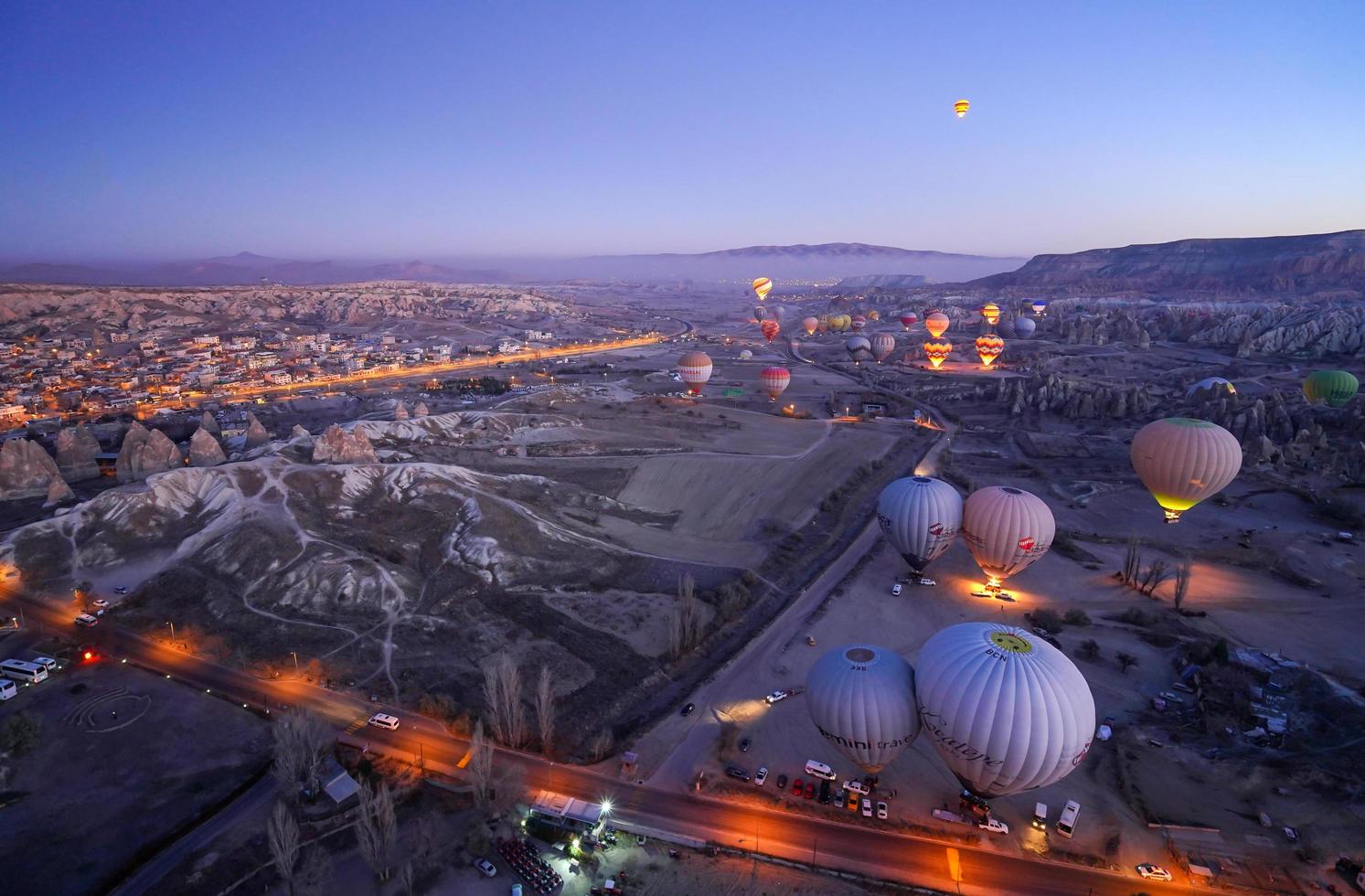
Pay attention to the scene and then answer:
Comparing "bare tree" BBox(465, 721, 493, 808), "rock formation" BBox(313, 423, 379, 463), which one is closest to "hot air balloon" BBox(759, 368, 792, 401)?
"rock formation" BBox(313, 423, 379, 463)

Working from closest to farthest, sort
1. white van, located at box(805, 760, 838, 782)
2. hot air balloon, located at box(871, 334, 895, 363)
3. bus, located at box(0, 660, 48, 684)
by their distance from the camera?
white van, located at box(805, 760, 838, 782)
bus, located at box(0, 660, 48, 684)
hot air balloon, located at box(871, 334, 895, 363)

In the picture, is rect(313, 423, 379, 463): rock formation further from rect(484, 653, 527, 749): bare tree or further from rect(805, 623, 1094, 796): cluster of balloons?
rect(805, 623, 1094, 796): cluster of balloons

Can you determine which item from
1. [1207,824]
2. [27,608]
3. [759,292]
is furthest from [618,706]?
[759,292]

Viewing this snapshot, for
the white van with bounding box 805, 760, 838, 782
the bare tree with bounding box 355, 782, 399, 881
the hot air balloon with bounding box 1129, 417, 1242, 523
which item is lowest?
the white van with bounding box 805, 760, 838, 782

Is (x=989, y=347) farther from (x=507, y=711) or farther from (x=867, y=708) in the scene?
(x=507, y=711)

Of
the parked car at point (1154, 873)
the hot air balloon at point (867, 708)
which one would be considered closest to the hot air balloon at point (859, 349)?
the hot air balloon at point (867, 708)

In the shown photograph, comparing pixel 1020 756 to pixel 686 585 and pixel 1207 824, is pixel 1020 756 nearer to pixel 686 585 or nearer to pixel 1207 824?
A: pixel 1207 824
